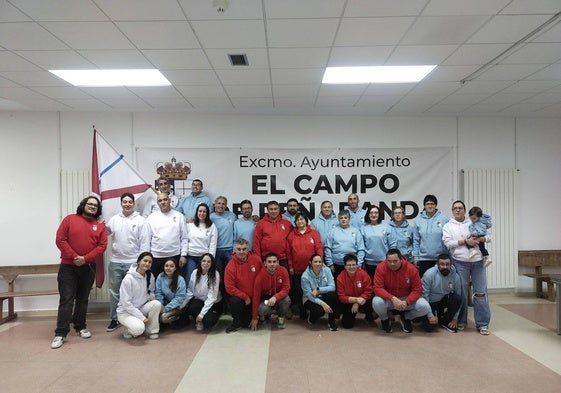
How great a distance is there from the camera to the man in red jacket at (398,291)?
3.72m

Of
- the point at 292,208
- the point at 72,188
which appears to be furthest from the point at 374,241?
the point at 72,188

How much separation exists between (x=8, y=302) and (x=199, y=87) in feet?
12.3

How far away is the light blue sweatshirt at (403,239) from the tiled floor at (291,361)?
845 mm

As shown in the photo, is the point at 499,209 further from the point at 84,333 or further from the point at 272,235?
the point at 84,333

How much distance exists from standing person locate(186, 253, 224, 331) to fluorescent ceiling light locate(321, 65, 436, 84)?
7.67 ft

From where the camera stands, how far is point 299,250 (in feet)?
13.7

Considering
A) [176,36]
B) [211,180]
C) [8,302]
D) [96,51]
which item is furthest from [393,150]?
[8,302]

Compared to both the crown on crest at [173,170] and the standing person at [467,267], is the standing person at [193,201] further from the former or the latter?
the standing person at [467,267]

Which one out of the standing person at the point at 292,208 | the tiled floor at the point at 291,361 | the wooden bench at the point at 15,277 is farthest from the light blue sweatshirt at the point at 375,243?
the wooden bench at the point at 15,277

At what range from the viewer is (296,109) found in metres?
4.98

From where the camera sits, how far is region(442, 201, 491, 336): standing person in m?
3.81

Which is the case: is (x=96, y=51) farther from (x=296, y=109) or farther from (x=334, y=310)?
(x=334, y=310)

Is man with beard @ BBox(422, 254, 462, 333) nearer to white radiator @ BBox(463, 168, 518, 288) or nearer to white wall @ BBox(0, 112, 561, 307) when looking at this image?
white wall @ BBox(0, 112, 561, 307)

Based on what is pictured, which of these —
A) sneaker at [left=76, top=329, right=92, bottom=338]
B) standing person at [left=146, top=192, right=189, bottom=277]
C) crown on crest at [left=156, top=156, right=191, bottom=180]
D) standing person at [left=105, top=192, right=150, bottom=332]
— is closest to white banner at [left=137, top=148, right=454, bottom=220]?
crown on crest at [left=156, top=156, right=191, bottom=180]
